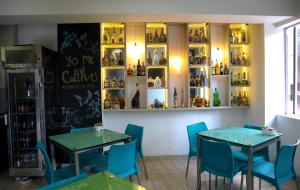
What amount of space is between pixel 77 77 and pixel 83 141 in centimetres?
166

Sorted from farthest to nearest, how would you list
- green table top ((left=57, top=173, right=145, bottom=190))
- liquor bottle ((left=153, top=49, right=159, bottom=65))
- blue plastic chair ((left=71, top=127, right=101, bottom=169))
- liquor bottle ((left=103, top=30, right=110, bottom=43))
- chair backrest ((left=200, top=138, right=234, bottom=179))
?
liquor bottle ((left=153, top=49, right=159, bottom=65))
liquor bottle ((left=103, top=30, right=110, bottom=43))
blue plastic chair ((left=71, top=127, right=101, bottom=169))
chair backrest ((left=200, top=138, right=234, bottom=179))
green table top ((left=57, top=173, right=145, bottom=190))

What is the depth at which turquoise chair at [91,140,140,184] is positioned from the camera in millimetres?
2479

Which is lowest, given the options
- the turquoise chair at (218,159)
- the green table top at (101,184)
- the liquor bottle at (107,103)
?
the turquoise chair at (218,159)

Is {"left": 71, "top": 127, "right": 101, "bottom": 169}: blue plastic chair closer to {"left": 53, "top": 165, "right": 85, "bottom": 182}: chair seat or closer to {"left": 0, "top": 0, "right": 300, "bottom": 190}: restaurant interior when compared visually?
{"left": 0, "top": 0, "right": 300, "bottom": 190}: restaurant interior

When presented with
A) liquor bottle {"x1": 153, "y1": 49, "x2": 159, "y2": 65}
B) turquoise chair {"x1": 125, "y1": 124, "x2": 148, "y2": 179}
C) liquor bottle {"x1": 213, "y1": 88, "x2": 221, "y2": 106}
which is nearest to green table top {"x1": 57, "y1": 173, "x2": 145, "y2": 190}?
turquoise chair {"x1": 125, "y1": 124, "x2": 148, "y2": 179}

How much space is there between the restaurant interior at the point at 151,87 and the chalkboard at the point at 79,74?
0.02 meters

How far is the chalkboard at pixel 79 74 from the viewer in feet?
13.6

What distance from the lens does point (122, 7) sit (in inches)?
132

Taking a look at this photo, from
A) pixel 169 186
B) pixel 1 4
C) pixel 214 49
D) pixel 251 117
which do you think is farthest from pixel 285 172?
pixel 1 4

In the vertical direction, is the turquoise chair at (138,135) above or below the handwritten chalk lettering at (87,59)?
below

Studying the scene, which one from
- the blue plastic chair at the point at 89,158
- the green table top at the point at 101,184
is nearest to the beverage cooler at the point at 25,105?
the blue plastic chair at the point at 89,158

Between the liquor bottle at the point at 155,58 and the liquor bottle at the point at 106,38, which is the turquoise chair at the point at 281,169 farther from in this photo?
the liquor bottle at the point at 106,38

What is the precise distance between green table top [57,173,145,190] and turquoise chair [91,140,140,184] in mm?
701

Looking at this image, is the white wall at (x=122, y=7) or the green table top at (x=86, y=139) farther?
the white wall at (x=122, y=7)
